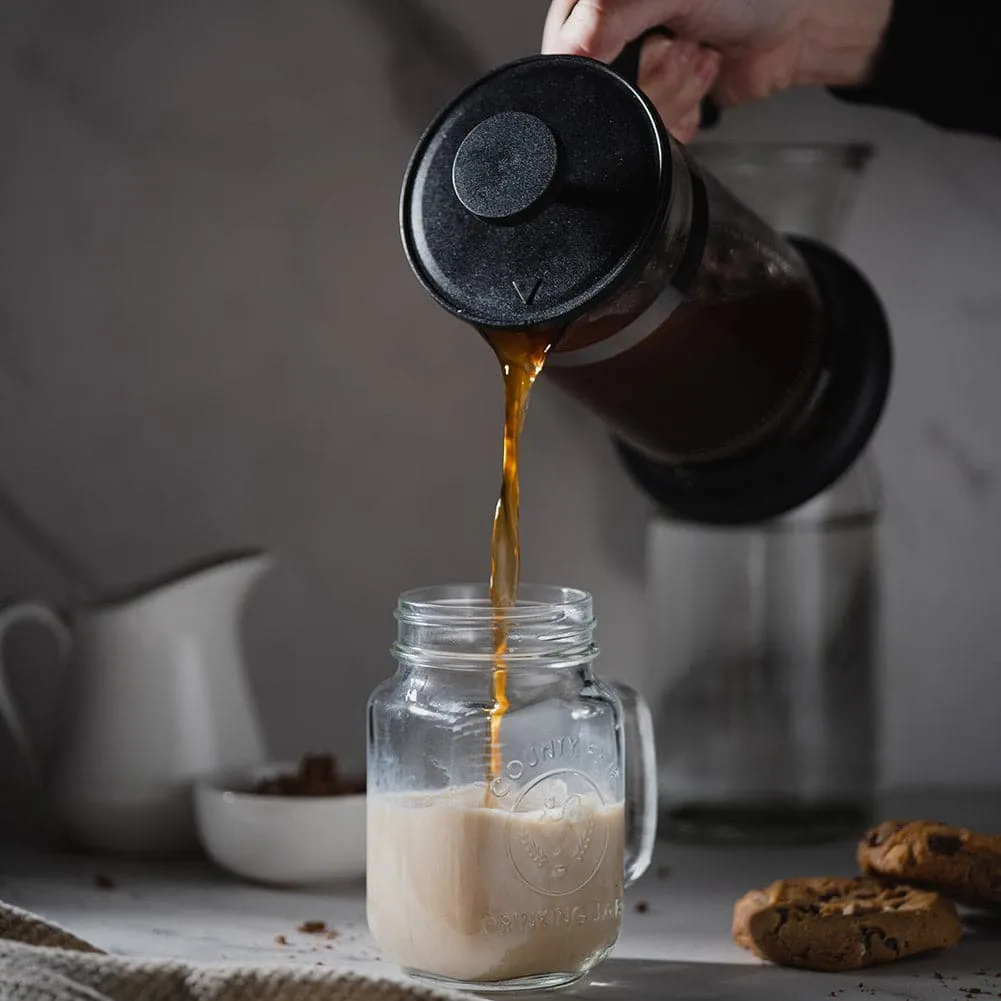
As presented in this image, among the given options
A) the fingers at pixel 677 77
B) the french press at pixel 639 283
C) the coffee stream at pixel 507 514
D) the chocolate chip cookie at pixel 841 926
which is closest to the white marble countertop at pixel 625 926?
the chocolate chip cookie at pixel 841 926

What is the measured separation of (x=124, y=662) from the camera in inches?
47.1

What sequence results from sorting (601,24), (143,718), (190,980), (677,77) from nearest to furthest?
(190,980)
(601,24)
(677,77)
(143,718)

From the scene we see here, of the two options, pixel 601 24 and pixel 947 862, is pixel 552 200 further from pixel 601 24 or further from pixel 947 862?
pixel 947 862

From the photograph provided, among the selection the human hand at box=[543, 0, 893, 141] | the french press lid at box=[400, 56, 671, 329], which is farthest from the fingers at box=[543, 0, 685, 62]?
the french press lid at box=[400, 56, 671, 329]

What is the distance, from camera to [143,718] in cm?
119

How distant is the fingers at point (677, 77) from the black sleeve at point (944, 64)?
0.51 feet


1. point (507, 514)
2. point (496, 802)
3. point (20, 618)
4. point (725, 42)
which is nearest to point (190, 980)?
point (496, 802)

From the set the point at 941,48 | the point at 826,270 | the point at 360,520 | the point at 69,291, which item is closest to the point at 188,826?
the point at 360,520

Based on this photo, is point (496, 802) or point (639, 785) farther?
point (639, 785)

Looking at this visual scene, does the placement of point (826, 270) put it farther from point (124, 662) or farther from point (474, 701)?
point (124, 662)

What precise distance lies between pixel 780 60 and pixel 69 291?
65 centimetres

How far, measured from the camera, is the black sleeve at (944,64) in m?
1.14

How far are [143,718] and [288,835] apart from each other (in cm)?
16

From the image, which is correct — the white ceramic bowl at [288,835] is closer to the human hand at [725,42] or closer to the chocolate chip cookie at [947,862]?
the chocolate chip cookie at [947,862]
